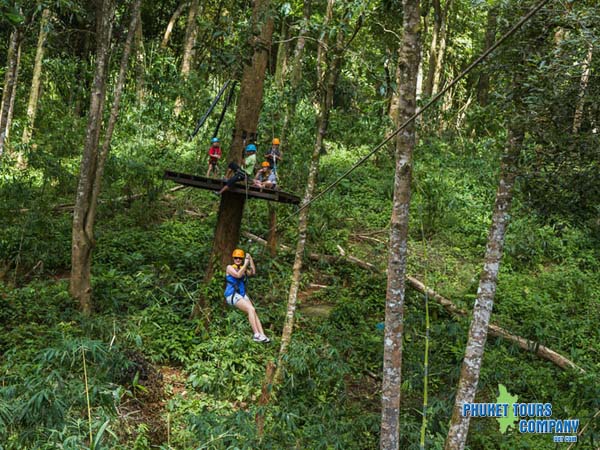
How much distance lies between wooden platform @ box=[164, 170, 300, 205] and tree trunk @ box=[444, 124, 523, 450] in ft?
9.03

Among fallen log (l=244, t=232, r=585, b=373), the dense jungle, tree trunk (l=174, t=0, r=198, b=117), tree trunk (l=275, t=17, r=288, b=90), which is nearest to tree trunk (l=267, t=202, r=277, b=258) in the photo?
the dense jungle

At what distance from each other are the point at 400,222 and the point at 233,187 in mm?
3492

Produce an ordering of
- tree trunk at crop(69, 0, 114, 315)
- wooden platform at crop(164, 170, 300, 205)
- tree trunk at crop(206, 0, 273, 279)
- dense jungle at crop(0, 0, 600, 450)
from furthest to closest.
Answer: tree trunk at crop(206, 0, 273, 279), tree trunk at crop(69, 0, 114, 315), wooden platform at crop(164, 170, 300, 205), dense jungle at crop(0, 0, 600, 450)

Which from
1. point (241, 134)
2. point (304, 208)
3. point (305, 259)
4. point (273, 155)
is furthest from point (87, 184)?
point (305, 259)

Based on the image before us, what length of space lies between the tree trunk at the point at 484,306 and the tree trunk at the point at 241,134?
4.23 metres

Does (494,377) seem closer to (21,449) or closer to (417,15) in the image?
(417,15)

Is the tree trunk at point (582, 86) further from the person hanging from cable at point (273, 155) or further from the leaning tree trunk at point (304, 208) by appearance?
the person hanging from cable at point (273, 155)

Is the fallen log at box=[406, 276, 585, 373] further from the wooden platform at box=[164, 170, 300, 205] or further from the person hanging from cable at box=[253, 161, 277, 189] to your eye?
the person hanging from cable at box=[253, 161, 277, 189]

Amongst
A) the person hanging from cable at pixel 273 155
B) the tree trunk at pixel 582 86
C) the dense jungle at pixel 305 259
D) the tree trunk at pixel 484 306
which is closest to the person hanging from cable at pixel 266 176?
the dense jungle at pixel 305 259

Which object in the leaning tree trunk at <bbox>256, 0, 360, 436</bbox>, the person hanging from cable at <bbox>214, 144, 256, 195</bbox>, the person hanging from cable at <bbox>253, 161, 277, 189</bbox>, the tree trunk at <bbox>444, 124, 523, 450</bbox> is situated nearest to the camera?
the tree trunk at <bbox>444, 124, 523, 450</bbox>

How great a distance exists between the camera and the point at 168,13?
21.7 m

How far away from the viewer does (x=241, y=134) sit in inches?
341

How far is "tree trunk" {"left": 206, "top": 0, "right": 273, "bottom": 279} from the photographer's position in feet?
28.4

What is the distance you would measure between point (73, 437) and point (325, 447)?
2.31 m
